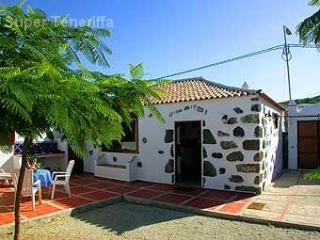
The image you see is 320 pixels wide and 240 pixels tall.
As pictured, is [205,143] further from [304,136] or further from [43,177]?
[304,136]

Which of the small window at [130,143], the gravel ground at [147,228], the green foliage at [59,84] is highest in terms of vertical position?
the green foliage at [59,84]

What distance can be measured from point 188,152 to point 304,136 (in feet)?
20.0

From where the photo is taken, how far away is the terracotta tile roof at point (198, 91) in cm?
1012

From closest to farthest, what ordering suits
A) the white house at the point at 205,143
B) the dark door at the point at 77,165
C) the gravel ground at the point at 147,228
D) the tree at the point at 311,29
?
the tree at the point at 311,29 → the gravel ground at the point at 147,228 → the white house at the point at 205,143 → the dark door at the point at 77,165

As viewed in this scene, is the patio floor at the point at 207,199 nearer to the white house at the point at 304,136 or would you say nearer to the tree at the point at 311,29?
the white house at the point at 304,136

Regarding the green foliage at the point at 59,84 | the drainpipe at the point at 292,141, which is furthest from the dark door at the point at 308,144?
the green foliage at the point at 59,84

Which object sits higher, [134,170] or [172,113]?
[172,113]

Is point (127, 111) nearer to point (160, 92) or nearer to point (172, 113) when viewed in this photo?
point (160, 92)

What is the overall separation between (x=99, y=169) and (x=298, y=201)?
8031 mm

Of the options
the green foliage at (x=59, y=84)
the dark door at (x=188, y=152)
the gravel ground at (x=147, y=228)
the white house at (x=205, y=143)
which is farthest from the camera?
the dark door at (x=188, y=152)

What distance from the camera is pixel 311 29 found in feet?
9.25

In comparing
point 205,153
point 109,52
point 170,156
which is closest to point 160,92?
point 109,52

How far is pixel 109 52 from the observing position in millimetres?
3629

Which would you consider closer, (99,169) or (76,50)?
(76,50)
